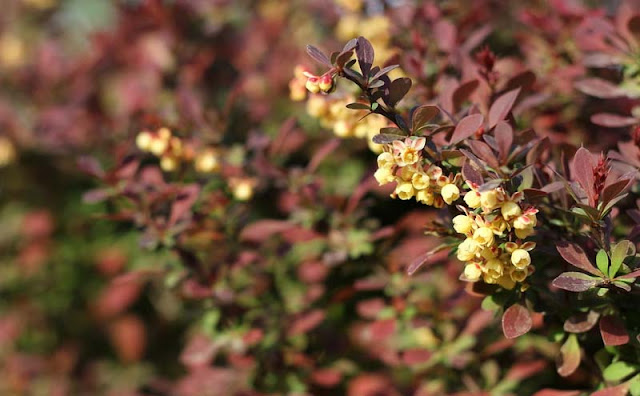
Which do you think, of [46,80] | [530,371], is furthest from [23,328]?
[530,371]

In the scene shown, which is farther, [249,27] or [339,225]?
Answer: [249,27]

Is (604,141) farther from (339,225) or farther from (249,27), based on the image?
(249,27)

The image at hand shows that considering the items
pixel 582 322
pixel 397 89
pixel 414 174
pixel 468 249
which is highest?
pixel 397 89

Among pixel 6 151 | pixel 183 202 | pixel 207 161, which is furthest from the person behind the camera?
pixel 6 151

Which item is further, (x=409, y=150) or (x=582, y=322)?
(x=582, y=322)

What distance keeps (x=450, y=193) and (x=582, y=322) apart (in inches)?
15.1

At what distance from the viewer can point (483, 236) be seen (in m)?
0.99

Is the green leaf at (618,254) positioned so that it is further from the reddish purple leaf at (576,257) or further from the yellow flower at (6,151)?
the yellow flower at (6,151)

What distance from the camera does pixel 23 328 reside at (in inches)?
105

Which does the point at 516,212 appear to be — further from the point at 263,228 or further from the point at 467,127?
the point at 263,228

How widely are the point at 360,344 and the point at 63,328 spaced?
1.36 m

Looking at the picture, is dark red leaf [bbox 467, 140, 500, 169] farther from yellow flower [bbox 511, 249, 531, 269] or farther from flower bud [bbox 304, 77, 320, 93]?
flower bud [bbox 304, 77, 320, 93]

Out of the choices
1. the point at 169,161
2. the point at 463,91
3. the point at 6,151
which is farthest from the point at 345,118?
the point at 6,151

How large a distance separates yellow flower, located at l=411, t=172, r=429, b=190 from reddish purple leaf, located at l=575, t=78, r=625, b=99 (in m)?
0.59
